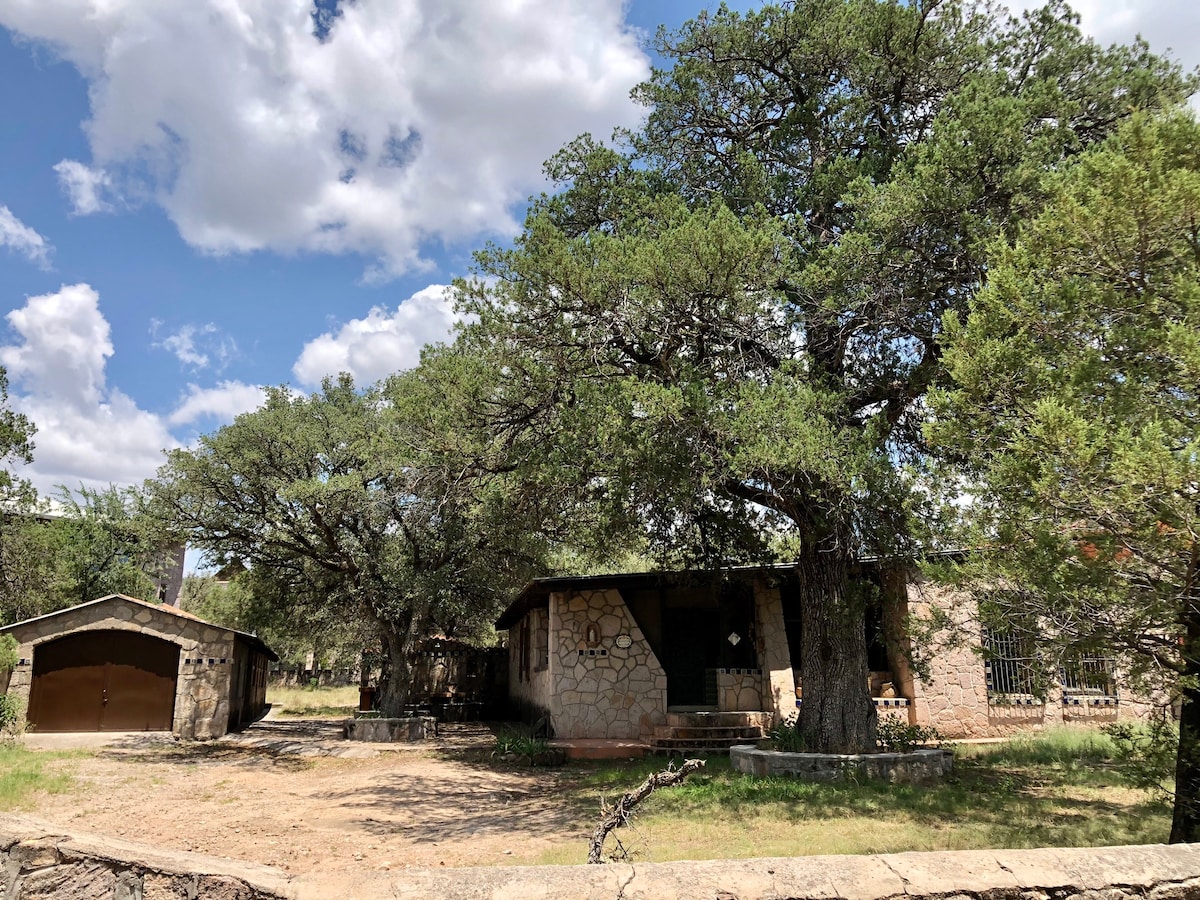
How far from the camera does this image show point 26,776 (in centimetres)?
1198

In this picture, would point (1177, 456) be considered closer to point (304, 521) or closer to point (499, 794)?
point (499, 794)

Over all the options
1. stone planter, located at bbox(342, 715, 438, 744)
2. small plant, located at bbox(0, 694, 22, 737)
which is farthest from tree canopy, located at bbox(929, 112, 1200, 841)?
small plant, located at bbox(0, 694, 22, 737)

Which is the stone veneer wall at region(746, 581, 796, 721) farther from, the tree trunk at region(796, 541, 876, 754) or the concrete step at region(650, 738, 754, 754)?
the tree trunk at region(796, 541, 876, 754)

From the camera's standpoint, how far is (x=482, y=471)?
11.5m

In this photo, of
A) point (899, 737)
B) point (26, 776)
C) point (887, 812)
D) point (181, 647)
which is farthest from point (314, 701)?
point (887, 812)

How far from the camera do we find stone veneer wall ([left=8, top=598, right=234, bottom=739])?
18.0 meters

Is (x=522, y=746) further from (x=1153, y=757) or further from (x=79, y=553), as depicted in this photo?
(x=79, y=553)

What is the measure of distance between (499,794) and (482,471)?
4.65 meters

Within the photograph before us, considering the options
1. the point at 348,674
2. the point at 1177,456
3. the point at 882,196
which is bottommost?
the point at 348,674

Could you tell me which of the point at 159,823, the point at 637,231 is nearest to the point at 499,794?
the point at 159,823

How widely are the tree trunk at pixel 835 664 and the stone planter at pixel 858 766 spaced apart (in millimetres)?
544

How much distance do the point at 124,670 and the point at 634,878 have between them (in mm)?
19994

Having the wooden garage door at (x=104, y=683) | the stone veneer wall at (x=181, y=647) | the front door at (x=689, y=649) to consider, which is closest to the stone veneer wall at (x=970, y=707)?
the front door at (x=689, y=649)

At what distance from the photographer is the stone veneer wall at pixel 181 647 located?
1805 cm
